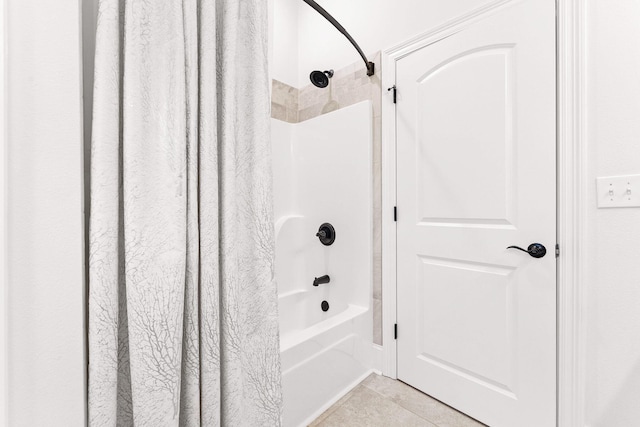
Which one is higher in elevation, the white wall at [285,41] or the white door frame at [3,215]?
the white wall at [285,41]

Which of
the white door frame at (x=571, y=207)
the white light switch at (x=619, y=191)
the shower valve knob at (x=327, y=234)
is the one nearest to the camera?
the white light switch at (x=619, y=191)

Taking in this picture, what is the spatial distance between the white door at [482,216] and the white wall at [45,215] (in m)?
1.48

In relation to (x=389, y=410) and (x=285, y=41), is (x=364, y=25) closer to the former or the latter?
(x=285, y=41)

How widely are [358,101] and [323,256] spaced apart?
3.52ft

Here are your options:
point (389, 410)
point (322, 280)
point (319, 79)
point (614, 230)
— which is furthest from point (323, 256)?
point (614, 230)

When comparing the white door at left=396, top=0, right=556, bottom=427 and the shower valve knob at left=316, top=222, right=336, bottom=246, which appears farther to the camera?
the shower valve knob at left=316, top=222, right=336, bottom=246

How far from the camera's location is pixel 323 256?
2084 mm

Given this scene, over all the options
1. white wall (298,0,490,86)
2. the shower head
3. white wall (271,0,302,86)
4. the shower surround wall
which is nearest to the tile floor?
the shower surround wall

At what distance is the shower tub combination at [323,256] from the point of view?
141 cm

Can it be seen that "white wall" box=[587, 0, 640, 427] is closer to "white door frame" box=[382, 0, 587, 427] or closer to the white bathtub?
"white door frame" box=[382, 0, 587, 427]

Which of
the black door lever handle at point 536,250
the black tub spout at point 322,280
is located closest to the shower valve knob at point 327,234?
the black tub spout at point 322,280

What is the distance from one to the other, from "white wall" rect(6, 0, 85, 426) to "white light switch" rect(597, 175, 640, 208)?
1.63m

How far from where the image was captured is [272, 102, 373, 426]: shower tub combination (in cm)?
141

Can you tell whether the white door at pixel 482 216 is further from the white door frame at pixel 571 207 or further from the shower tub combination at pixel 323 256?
the shower tub combination at pixel 323 256
